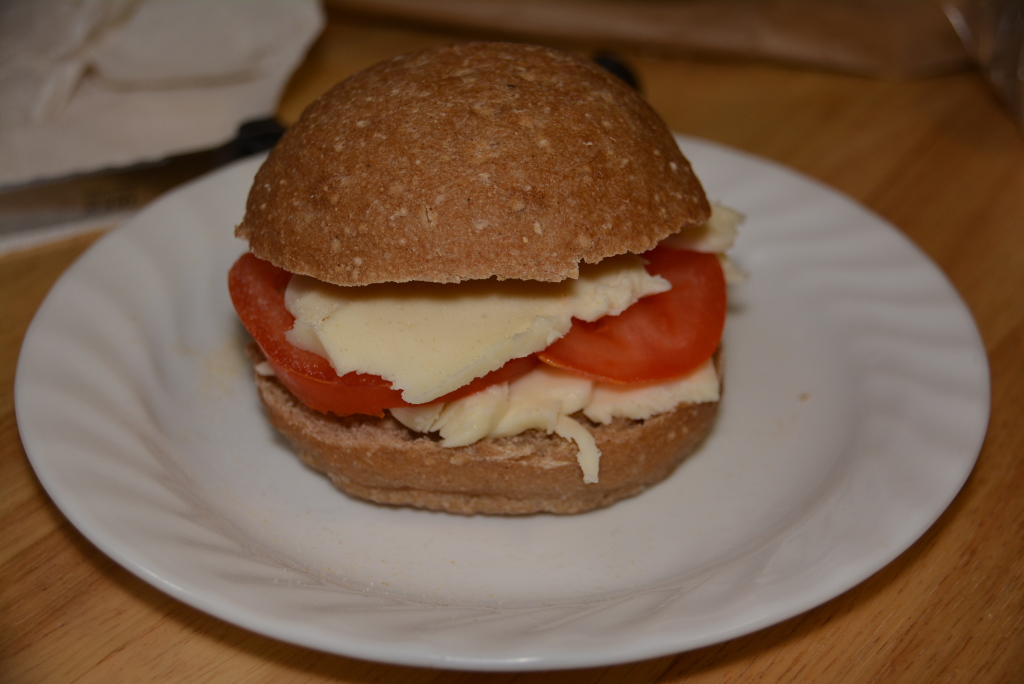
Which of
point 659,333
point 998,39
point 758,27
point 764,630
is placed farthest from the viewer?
point 758,27

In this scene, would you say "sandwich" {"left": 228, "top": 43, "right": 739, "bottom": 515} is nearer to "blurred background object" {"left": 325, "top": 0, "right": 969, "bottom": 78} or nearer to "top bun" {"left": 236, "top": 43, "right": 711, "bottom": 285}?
"top bun" {"left": 236, "top": 43, "right": 711, "bottom": 285}

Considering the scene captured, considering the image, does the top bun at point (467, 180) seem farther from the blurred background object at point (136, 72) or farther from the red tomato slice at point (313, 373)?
the blurred background object at point (136, 72)

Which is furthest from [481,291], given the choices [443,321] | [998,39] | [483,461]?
[998,39]

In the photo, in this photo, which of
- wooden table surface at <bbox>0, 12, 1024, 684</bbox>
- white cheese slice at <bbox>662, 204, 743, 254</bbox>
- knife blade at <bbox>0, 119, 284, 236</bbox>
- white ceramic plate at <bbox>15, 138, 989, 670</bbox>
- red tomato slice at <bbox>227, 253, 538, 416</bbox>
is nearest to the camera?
white ceramic plate at <bbox>15, 138, 989, 670</bbox>

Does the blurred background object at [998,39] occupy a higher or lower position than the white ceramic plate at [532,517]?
higher

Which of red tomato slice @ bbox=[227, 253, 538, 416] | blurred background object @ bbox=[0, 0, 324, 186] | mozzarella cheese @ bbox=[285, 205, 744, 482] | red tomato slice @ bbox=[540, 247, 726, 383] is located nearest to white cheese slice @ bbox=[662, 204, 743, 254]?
red tomato slice @ bbox=[540, 247, 726, 383]

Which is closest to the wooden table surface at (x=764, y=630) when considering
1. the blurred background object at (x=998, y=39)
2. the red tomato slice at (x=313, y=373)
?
the red tomato slice at (x=313, y=373)

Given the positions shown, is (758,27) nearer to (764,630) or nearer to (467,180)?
(467,180)
